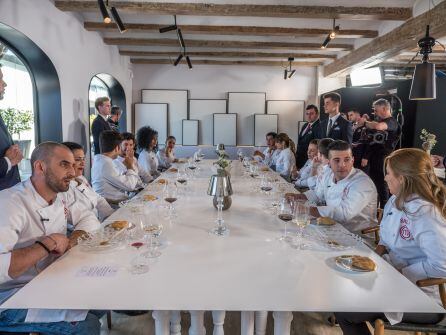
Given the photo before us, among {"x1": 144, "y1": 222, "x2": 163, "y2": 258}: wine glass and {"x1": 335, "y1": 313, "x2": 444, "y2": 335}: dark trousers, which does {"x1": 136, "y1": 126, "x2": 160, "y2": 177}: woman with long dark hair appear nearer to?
{"x1": 144, "y1": 222, "x2": 163, "y2": 258}: wine glass

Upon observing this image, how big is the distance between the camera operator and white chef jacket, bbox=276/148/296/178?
3.56 feet

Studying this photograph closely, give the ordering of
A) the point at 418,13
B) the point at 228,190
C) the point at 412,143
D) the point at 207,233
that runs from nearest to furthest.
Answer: the point at 207,233 → the point at 228,190 → the point at 418,13 → the point at 412,143

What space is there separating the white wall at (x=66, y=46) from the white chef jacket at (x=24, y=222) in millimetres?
2814

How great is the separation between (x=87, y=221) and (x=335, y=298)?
4.86 ft

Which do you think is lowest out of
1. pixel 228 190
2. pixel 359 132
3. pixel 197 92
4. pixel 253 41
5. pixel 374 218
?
pixel 374 218

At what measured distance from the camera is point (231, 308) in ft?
3.95

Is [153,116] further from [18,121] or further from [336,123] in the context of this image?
[336,123]

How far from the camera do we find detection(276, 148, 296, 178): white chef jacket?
18.0 feet

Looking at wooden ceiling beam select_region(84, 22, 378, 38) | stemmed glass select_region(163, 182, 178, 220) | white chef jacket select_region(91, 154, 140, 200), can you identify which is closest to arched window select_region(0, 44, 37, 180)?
wooden ceiling beam select_region(84, 22, 378, 38)

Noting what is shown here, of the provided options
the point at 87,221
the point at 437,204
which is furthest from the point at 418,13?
the point at 87,221

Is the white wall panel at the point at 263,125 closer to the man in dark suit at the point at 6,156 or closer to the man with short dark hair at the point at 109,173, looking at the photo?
the man with short dark hair at the point at 109,173

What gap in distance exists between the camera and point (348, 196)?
8.31 feet

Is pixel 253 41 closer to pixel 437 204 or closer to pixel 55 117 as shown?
pixel 55 117

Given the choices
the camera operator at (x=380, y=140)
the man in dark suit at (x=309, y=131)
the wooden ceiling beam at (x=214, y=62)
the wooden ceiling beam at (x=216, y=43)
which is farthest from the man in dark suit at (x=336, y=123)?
the wooden ceiling beam at (x=214, y=62)
